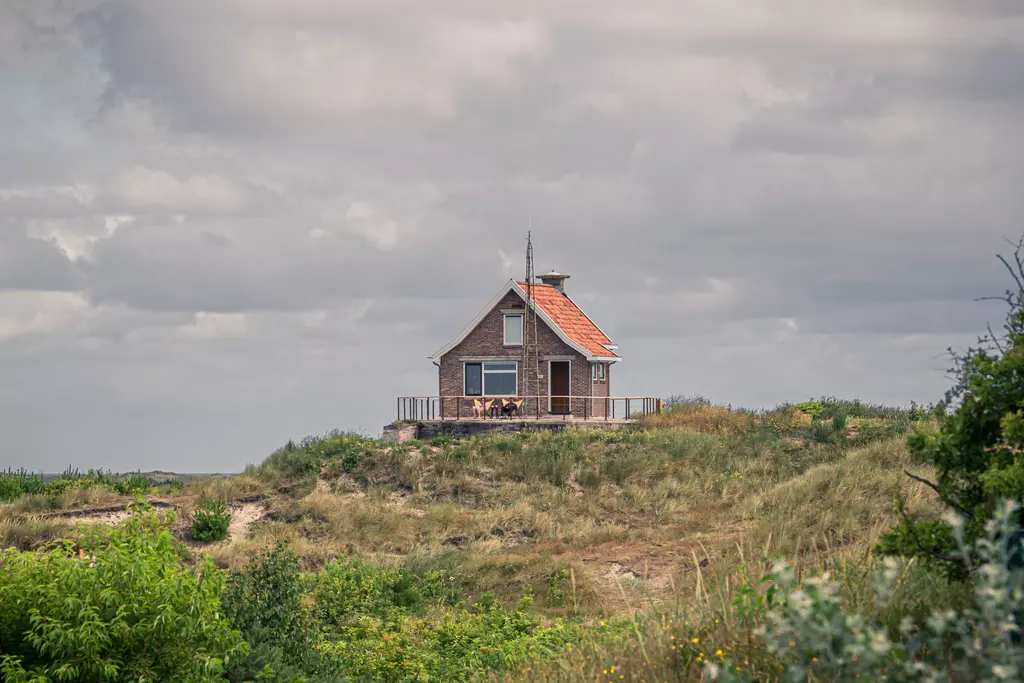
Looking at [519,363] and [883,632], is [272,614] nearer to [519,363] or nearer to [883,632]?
[883,632]

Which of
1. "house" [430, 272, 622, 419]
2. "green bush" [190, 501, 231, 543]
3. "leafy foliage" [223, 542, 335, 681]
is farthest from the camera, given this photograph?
"house" [430, 272, 622, 419]

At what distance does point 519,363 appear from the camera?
4547 centimetres

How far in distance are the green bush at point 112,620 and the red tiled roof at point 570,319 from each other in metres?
35.0

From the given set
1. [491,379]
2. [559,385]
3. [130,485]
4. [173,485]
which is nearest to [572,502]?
[173,485]

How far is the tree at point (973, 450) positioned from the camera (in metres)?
7.38

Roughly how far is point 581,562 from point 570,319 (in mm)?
27670

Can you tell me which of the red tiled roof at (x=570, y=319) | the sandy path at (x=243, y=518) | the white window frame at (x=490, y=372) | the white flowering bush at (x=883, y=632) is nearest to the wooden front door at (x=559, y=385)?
the red tiled roof at (x=570, y=319)

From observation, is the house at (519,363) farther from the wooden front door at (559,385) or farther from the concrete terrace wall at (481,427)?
the concrete terrace wall at (481,427)

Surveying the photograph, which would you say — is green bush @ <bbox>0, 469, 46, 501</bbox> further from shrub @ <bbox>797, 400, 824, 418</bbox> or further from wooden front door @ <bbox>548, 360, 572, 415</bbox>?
shrub @ <bbox>797, 400, 824, 418</bbox>

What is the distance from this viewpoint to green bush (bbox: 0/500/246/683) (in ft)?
32.6

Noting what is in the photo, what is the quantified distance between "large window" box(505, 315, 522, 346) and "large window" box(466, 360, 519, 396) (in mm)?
955

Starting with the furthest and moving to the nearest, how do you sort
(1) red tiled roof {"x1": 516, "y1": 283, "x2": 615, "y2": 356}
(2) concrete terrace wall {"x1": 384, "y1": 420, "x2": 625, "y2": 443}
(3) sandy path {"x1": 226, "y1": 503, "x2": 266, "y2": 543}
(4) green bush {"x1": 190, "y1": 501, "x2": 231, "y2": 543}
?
(1) red tiled roof {"x1": 516, "y1": 283, "x2": 615, "y2": 356}
(2) concrete terrace wall {"x1": 384, "y1": 420, "x2": 625, "y2": 443}
(3) sandy path {"x1": 226, "y1": 503, "x2": 266, "y2": 543}
(4) green bush {"x1": 190, "y1": 501, "x2": 231, "y2": 543}

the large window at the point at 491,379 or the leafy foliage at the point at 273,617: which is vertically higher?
the large window at the point at 491,379

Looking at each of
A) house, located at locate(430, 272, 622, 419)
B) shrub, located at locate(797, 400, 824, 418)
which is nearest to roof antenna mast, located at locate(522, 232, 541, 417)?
house, located at locate(430, 272, 622, 419)
